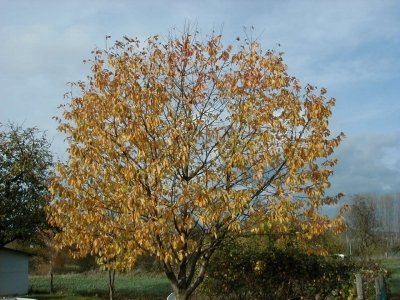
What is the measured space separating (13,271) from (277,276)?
2561 cm

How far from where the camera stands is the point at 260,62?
444 inches

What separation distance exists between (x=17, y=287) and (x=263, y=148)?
32139 millimetres

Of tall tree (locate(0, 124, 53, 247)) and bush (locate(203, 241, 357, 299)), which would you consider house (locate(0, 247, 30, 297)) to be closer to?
tall tree (locate(0, 124, 53, 247))

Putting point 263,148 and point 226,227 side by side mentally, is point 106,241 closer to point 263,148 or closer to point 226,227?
point 226,227

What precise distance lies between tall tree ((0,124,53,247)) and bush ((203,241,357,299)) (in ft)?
41.5

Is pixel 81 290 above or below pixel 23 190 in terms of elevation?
below

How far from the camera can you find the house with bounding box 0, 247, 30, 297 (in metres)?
38.2

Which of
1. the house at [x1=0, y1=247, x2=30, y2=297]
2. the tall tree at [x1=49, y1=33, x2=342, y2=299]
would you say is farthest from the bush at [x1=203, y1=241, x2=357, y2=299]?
the house at [x1=0, y1=247, x2=30, y2=297]

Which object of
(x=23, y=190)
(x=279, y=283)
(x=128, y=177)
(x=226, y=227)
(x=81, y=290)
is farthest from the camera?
(x=81, y=290)

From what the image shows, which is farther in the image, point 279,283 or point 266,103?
point 279,283

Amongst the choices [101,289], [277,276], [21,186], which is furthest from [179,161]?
[101,289]

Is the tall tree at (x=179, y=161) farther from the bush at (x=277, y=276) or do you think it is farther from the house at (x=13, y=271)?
the house at (x=13, y=271)

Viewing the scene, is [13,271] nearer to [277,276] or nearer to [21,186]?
[21,186]

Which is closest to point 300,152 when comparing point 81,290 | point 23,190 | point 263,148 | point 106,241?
point 263,148
